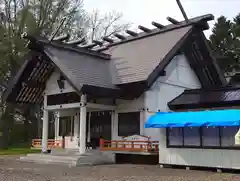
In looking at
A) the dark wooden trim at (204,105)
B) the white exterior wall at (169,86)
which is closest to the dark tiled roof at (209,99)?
the dark wooden trim at (204,105)

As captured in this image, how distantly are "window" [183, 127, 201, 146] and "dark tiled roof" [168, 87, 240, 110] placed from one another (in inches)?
78.1

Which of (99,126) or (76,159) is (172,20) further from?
(76,159)

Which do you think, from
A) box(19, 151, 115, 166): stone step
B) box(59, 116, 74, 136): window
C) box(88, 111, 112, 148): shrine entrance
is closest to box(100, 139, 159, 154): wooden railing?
box(19, 151, 115, 166): stone step

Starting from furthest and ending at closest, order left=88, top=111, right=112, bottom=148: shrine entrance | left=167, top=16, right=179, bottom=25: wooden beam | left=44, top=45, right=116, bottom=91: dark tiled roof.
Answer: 1. left=167, top=16, right=179, bottom=25: wooden beam
2. left=88, top=111, right=112, bottom=148: shrine entrance
3. left=44, top=45, right=116, bottom=91: dark tiled roof

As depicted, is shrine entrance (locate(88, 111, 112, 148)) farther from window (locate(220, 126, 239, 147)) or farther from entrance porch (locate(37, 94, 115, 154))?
window (locate(220, 126, 239, 147))

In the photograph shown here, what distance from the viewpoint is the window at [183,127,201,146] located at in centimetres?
1298

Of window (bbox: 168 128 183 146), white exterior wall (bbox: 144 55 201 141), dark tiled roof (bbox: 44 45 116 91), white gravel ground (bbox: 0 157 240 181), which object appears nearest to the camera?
white gravel ground (bbox: 0 157 240 181)

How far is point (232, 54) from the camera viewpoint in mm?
30359

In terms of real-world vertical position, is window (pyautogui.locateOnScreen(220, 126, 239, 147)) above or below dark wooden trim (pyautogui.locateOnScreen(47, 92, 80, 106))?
below

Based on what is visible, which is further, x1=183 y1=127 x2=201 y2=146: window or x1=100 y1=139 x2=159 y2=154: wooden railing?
x1=100 y1=139 x2=159 y2=154: wooden railing

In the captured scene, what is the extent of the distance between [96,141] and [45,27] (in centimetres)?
1371

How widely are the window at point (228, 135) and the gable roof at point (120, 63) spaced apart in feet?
14.7

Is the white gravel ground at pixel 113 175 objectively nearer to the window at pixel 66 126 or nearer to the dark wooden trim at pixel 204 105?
the dark wooden trim at pixel 204 105

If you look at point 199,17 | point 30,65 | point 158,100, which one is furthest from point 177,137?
point 30,65
